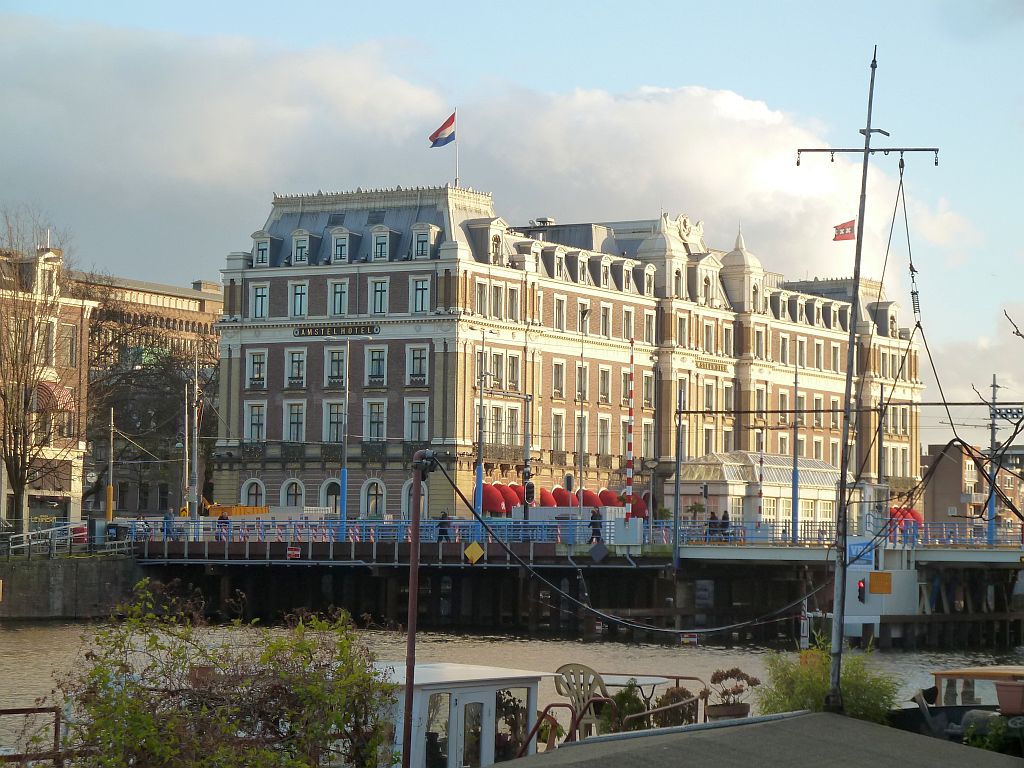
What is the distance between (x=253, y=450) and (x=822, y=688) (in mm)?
78541

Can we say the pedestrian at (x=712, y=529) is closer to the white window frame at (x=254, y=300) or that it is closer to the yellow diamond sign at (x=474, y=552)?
the yellow diamond sign at (x=474, y=552)

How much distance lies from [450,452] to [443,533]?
2356cm

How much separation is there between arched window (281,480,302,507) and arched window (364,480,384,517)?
14.2ft

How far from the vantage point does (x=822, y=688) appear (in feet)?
85.3

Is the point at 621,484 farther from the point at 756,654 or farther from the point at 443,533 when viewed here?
the point at 756,654

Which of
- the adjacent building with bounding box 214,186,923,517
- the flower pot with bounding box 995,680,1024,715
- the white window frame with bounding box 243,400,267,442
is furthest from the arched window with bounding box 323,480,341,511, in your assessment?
the flower pot with bounding box 995,680,1024,715

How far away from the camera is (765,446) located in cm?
12200

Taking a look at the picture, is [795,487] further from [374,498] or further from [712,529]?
[374,498]

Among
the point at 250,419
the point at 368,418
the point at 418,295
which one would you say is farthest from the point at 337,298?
the point at 250,419

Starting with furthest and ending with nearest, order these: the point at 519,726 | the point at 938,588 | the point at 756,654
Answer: the point at 938,588 → the point at 756,654 → the point at 519,726

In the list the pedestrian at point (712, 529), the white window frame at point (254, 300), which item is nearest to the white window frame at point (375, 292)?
the white window frame at point (254, 300)

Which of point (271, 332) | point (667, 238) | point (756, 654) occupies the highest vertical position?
point (667, 238)

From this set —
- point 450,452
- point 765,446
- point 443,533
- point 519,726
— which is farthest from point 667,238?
point 519,726

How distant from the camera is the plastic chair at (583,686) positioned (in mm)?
29172
